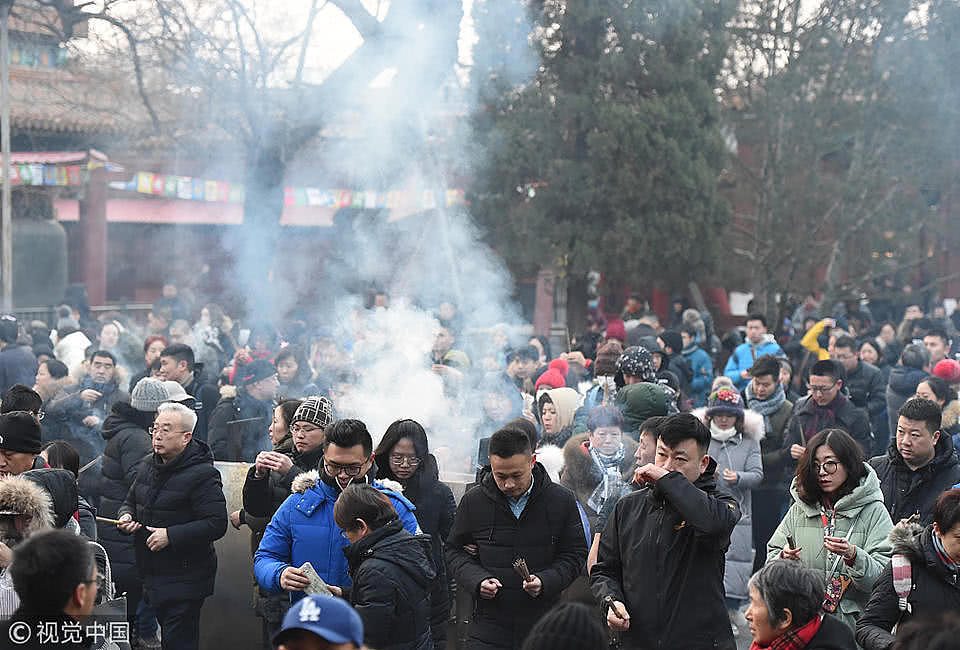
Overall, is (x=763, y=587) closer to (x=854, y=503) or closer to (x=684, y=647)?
(x=684, y=647)

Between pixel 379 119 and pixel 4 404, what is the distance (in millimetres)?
10017

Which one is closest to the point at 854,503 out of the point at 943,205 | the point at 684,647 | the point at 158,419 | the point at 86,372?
the point at 684,647

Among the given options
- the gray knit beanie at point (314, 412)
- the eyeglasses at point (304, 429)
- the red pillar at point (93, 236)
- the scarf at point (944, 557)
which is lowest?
the scarf at point (944, 557)

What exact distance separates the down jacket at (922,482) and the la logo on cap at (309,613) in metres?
3.19

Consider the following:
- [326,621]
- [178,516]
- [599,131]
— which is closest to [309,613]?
[326,621]

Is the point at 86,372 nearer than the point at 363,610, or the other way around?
the point at 363,610

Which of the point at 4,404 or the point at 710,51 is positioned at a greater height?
the point at 710,51

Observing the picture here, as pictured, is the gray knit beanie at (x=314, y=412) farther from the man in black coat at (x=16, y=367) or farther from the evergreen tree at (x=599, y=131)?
the evergreen tree at (x=599, y=131)

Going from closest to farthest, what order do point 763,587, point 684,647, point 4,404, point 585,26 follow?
point 763,587, point 684,647, point 4,404, point 585,26

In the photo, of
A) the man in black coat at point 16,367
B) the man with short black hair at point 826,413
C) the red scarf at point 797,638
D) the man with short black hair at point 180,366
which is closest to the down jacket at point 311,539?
the red scarf at point 797,638

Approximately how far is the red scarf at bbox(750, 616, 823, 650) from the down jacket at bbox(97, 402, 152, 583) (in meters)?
3.55

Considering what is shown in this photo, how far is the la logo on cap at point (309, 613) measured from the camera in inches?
96.0

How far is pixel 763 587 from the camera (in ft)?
10.6

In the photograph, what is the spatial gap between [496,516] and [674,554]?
2.50 feet
